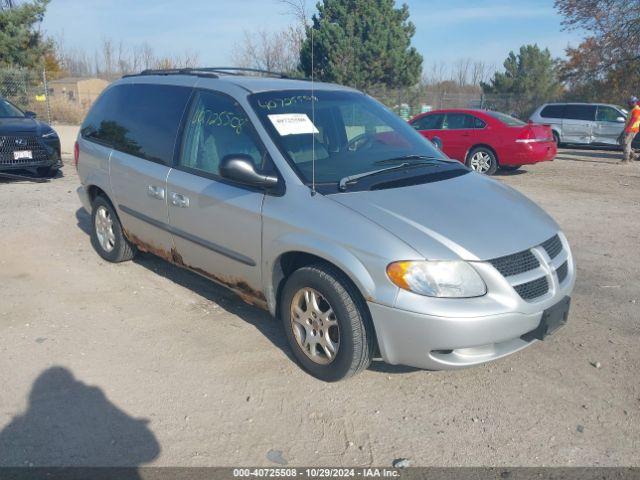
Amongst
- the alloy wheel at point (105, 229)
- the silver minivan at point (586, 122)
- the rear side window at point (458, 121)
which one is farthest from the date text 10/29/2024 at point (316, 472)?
the silver minivan at point (586, 122)

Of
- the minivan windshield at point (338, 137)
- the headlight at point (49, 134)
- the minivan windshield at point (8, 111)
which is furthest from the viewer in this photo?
the minivan windshield at point (8, 111)

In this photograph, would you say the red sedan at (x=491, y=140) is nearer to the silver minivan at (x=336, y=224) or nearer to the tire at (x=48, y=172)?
the tire at (x=48, y=172)

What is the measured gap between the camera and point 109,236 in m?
5.86

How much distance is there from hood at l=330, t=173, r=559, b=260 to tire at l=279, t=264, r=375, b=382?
0.45m

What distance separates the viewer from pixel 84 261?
6031mm

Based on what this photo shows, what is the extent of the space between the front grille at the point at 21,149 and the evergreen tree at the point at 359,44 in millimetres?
18686

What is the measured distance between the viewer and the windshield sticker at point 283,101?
4.12 m

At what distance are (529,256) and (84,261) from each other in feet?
15.0

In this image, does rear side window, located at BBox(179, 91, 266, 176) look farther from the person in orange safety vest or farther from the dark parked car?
the person in orange safety vest

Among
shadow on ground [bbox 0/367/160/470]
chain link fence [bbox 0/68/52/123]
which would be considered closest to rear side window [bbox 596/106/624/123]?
shadow on ground [bbox 0/367/160/470]

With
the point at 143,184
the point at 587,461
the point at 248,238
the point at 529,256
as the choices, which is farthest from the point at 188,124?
the point at 587,461

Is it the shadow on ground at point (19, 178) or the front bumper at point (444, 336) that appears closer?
the front bumper at point (444, 336)

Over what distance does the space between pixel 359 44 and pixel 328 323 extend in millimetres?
26857

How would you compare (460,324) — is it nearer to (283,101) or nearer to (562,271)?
(562,271)
